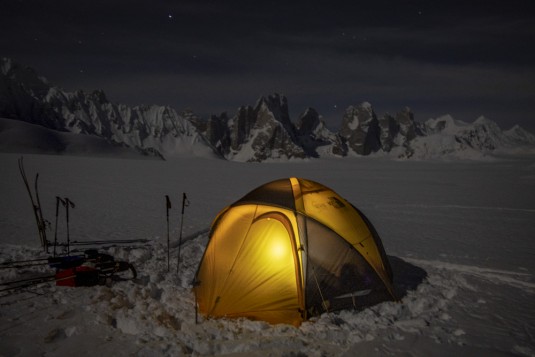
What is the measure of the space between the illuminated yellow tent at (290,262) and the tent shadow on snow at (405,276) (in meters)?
0.55

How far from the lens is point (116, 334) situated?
17.2 ft

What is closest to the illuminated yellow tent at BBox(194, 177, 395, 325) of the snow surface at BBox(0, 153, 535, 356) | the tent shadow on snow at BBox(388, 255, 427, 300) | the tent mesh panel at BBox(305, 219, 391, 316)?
the tent mesh panel at BBox(305, 219, 391, 316)

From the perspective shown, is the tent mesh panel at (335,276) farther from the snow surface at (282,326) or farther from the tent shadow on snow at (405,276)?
the tent shadow on snow at (405,276)

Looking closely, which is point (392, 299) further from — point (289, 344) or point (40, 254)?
point (40, 254)

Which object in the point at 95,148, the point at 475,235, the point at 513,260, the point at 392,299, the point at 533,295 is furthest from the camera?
the point at 95,148

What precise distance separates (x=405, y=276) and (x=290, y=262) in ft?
12.3

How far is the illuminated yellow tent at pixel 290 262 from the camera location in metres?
5.91

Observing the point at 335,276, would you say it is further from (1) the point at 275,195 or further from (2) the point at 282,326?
(1) the point at 275,195

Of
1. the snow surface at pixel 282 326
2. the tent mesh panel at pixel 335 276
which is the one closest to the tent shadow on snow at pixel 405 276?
the snow surface at pixel 282 326

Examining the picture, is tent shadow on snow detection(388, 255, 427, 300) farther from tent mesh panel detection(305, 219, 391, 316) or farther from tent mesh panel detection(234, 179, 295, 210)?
tent mesh panel detection(234, 179, 295, 210)

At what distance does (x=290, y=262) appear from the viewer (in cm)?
608

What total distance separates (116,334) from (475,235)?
12.9m

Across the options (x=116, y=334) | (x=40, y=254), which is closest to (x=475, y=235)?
(x=116, y=334)

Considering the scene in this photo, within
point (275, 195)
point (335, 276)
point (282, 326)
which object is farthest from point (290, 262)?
point (275, 195)
